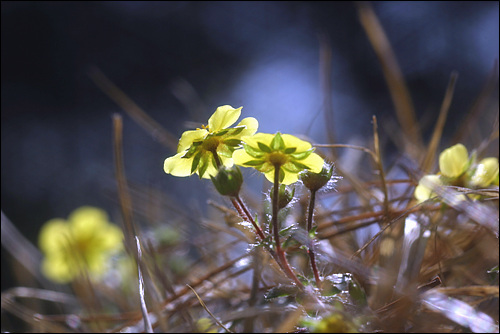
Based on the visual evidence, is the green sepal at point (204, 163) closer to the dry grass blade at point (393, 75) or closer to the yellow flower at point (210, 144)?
the yellow flower at point (210, 144)

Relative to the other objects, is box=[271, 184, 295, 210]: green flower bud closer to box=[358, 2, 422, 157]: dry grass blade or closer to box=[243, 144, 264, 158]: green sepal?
box=[243, 144, 264, 158]: green sepal

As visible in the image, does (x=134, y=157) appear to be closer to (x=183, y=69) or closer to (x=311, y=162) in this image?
(x=183, y=69)

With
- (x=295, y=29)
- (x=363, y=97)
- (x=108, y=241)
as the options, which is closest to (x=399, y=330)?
(x=108, y=241)

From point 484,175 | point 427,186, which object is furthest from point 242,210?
point 484,175

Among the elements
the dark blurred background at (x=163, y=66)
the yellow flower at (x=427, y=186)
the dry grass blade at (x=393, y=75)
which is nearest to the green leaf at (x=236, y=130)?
the yellow flower at (x=427, y=186)

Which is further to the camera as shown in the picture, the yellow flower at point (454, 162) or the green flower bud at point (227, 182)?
the yellow flower at point (454, 162)
